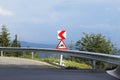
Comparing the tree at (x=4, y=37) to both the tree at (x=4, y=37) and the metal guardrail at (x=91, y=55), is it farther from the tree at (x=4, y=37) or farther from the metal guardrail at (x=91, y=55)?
the metal guardrail at (x=91, y=55)

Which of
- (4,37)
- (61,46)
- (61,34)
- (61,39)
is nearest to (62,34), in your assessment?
(61,34)

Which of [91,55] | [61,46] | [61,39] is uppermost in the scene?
[61,39]

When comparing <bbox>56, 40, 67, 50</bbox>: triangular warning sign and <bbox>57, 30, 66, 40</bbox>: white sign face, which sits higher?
<bbox>57, 30, 66, 40</bbox>: white sign face

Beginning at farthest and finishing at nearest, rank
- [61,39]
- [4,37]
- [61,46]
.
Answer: [4,37]
[61,39]
[61,46]

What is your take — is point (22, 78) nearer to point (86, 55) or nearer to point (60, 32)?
point (86, 55)

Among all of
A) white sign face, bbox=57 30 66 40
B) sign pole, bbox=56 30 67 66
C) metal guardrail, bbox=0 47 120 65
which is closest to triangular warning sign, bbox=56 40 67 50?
sign pole, bbox=56 30 67 66

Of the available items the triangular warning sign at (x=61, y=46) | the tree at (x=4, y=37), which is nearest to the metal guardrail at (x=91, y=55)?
the triangular warning sign at (x=61, y=46)

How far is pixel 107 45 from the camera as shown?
5844cm

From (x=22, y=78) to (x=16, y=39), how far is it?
65.7 meters

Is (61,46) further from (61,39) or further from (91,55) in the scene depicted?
(91,55)

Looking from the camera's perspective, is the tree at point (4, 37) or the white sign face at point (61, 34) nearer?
the white sign face at point (61, 34)

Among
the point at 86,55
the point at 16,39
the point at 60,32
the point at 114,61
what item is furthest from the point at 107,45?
the point at 114,61

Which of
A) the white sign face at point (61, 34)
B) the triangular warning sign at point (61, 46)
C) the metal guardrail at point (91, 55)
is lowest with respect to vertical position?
the metal guardrail at point (91, 55)

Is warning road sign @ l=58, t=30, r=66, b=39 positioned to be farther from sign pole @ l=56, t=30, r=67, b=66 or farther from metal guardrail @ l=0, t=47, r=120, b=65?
metal guardrail @ l=0, t=47, r=120, b=65
